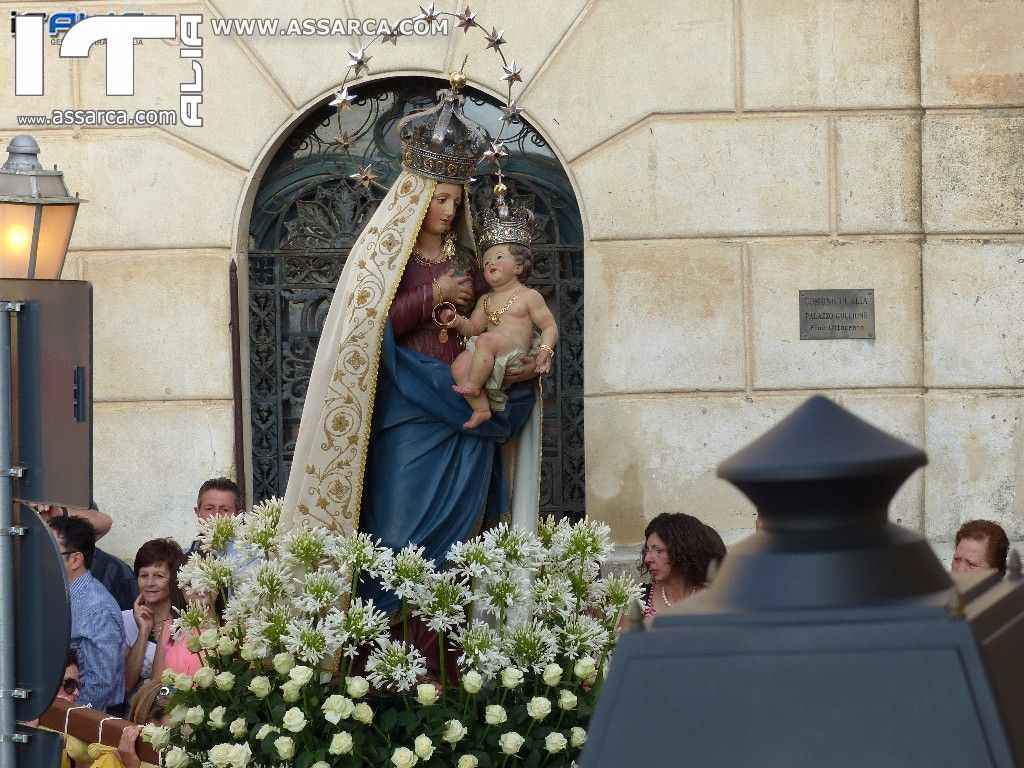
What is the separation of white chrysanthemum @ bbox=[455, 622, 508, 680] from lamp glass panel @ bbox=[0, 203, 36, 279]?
1.74 metres

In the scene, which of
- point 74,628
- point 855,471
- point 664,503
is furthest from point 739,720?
point 664,503

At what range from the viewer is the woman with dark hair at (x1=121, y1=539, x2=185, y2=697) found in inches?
253

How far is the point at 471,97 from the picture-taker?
8.09 m

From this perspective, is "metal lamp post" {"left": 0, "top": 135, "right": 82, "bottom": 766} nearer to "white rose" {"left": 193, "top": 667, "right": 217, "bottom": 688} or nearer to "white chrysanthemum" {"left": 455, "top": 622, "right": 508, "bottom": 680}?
"white rose" {"left": 193, "top": 667, "right": 217, "bottom": 688}

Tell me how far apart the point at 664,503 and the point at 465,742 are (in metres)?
3.76

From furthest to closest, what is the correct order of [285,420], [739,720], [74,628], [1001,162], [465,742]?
[285,420], [1001,162], [74,628], [465,742], [739,720]

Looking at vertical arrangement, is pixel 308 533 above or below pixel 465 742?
above

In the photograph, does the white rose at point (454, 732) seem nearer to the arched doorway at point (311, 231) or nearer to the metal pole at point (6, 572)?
the metal pole at point (6, 572)

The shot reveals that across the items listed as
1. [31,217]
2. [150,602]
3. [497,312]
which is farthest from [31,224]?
[150,602]

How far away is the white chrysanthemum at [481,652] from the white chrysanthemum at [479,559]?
0.49 feet

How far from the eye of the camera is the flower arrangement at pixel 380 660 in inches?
162

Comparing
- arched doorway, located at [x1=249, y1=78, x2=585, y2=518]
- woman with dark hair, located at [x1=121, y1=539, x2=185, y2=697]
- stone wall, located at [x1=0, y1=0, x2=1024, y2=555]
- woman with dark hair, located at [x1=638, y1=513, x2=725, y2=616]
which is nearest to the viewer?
woman with dark hair, located at [x1=638, y1=513, x2=725, y2=616]

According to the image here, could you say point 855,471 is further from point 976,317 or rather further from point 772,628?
point 976,317

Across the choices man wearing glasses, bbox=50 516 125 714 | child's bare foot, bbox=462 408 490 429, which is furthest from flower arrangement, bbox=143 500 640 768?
man wearing glasses, bbox=50 516 125 714
